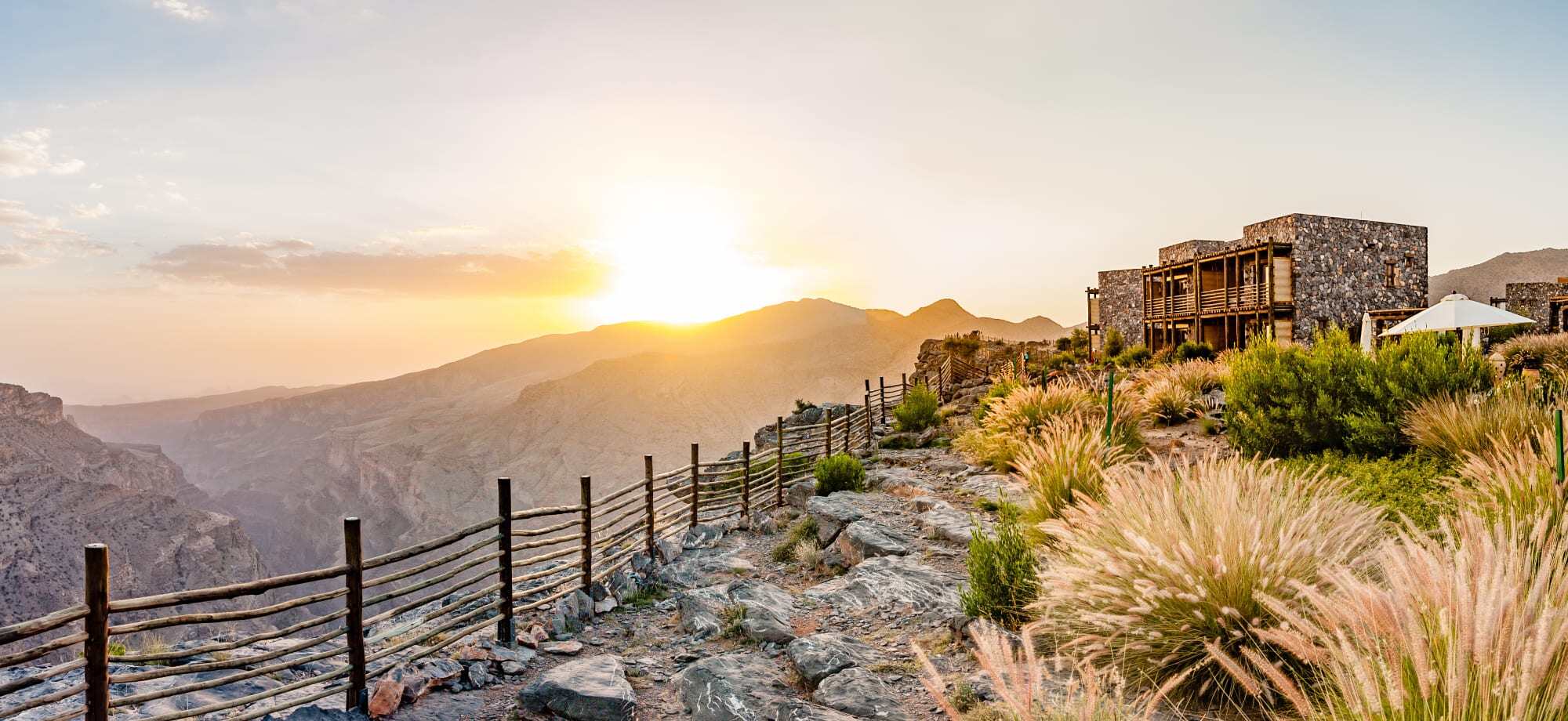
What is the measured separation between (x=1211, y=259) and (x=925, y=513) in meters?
28.2

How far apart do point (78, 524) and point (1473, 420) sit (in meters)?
70.9

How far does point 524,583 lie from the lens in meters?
8.57

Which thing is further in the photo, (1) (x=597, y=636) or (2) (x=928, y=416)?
(2) (x=928, y=416)

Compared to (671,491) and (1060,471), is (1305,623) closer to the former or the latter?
(1060,471)

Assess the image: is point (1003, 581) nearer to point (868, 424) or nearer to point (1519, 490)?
point (1519, 490)

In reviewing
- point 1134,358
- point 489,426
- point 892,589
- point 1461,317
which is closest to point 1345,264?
point 1134,358

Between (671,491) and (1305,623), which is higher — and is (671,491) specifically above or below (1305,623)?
below

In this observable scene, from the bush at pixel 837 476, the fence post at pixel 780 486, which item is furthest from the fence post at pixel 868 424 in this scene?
the bush at pixel 837 476

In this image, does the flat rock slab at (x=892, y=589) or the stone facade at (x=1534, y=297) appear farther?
the stone facade at (x=1534, y=297)

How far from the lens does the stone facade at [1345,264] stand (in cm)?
2752

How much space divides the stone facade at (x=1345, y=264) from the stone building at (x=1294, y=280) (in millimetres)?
31

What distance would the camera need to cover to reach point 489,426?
114m

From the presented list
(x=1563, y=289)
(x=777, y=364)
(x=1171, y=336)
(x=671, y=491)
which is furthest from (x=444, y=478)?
(x=1563, y=289)

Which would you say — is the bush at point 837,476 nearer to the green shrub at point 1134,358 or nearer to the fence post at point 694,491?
the fence post at point 694,491
